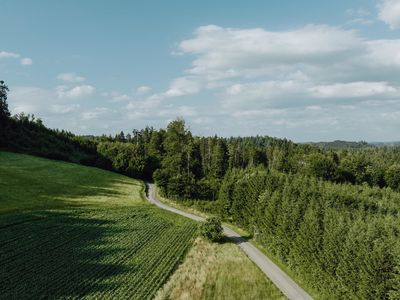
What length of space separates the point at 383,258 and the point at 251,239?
3386 centimetres

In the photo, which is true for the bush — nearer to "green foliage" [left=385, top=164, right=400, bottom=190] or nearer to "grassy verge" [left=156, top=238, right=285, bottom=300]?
"grassy verge" [left=156, top=238, right=285, bottom=300]

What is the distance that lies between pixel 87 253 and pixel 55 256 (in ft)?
12.9

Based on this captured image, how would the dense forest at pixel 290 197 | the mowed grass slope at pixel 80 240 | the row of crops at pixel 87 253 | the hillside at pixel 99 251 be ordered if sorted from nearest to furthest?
the dense forest at pixel 290 197 → the row of crops at pixel 87 253 → the mowed grass slope at pixel 80 240 → the hillside at pixel 99 251

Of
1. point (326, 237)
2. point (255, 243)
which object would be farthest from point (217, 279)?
point (255, 243)

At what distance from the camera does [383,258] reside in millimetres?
32344

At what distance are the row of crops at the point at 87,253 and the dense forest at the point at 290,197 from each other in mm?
14249

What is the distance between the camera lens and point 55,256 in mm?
44438

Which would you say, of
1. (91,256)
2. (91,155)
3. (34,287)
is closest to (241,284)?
(91,256)

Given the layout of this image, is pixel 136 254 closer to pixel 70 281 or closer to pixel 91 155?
pixel 70 281

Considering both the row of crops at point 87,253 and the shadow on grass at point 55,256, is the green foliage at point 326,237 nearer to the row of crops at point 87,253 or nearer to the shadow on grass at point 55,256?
the row of crops at point 87,253

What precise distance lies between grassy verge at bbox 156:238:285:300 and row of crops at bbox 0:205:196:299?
189 centimetres

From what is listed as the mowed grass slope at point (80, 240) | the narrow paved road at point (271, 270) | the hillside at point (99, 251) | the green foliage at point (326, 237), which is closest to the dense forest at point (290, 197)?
the green foliage at point (326, 237)

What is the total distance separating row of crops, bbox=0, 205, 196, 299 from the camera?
3683cm

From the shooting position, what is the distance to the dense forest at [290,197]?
3541 centimetres
